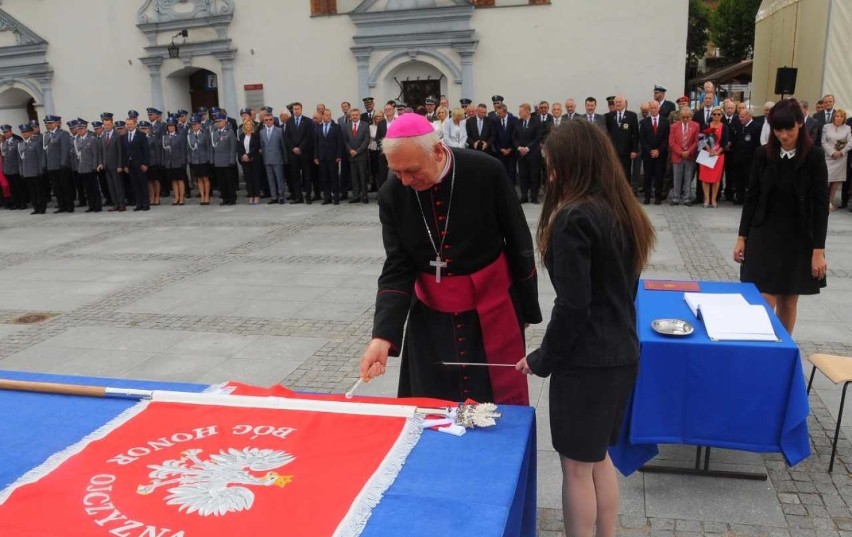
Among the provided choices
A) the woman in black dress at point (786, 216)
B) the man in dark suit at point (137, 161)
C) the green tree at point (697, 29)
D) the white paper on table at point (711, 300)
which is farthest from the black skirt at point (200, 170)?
the green tree at point (697, 29)

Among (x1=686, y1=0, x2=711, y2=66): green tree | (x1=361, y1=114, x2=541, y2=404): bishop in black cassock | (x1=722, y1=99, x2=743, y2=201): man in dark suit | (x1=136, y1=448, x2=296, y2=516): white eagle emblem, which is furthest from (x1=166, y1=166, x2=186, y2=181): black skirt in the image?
(x1=686, y1=0, x2=711, y2=66): green tree

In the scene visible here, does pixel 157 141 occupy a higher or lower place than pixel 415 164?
lower

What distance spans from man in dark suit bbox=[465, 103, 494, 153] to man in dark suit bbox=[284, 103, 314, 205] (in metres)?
3.29

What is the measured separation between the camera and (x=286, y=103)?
1727cm

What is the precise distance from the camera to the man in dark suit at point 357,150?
14086mm

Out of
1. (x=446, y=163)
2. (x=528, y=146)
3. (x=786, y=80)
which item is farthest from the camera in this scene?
(x=786, y=80)

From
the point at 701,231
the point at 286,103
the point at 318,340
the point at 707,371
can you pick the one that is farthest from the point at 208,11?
the point at 707,371

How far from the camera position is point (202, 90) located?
18969 millimetres

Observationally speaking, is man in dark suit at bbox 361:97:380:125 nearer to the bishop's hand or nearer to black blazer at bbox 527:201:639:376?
the bishop's hand

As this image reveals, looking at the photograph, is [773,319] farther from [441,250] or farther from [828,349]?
[828,349]

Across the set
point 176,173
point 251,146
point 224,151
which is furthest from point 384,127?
point 176,173

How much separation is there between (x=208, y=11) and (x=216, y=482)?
1721cm

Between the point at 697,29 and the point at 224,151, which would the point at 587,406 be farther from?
the point at 697,29

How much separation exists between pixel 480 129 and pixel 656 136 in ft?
10.2
